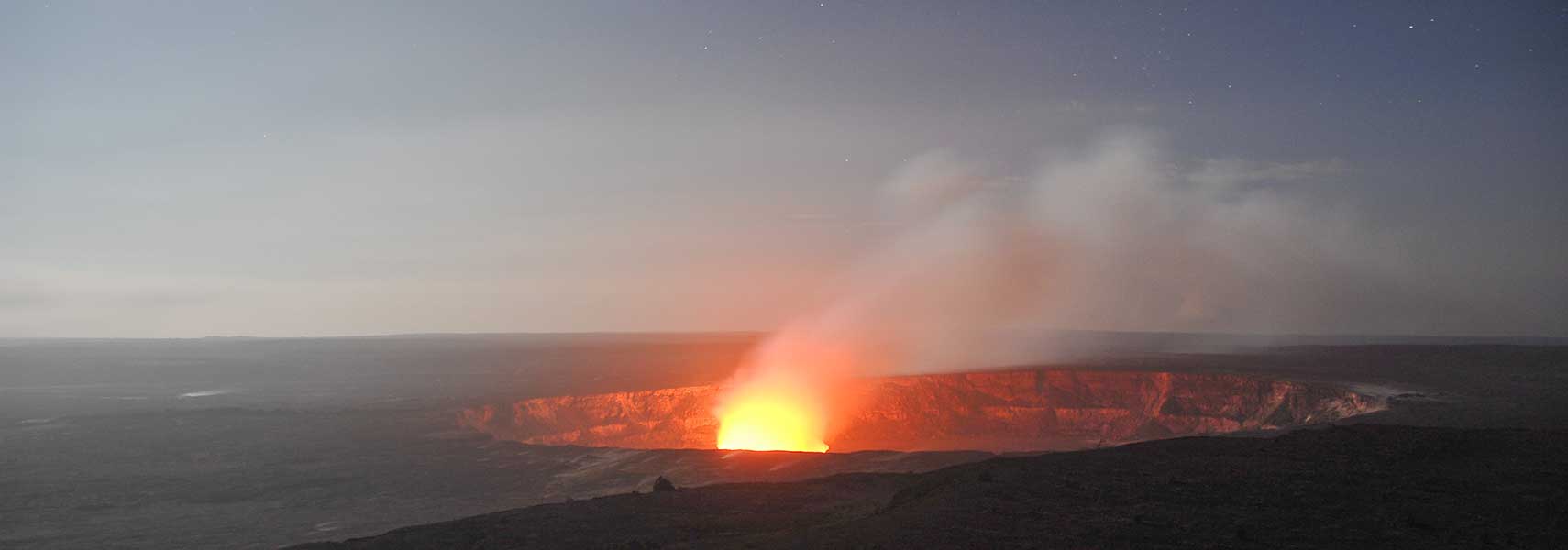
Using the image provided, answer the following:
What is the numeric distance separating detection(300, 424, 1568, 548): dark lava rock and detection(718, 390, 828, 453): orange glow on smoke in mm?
22392

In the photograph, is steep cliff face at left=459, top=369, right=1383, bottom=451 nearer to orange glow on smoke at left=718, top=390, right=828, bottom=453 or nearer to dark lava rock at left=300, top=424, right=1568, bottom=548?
orange glow on smoke at left=718, top=390, right=828, bottom=453

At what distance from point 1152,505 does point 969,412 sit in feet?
99.1

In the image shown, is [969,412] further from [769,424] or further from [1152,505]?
[1152,505]

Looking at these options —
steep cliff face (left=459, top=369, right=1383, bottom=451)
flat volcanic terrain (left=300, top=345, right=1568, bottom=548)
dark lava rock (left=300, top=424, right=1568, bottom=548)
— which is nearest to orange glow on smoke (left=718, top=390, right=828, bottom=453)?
steep cliff face (left=459, top=369, right=1383, bottom=451)

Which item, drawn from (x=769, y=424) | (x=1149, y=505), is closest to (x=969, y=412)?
(x=769, y=424)

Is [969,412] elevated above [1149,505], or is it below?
below

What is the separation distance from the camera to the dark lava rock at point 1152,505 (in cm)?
965

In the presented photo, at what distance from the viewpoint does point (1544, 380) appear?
31.5 m

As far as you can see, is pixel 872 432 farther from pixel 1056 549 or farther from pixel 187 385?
pixel 187 385

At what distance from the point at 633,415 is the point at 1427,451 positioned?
32466 millimetres

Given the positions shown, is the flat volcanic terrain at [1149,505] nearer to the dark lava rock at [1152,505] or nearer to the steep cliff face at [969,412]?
the dark lava rock at [1152,505]

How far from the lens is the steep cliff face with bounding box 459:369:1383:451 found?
118 feet

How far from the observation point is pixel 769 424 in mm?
39844

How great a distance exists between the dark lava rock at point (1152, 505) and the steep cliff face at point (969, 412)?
21.3m
